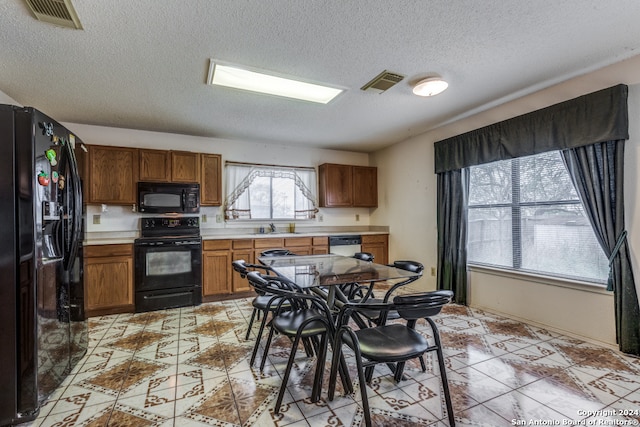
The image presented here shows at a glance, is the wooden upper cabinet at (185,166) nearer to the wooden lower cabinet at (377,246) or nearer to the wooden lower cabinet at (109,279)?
the wooden lower cabinet at (109,279)

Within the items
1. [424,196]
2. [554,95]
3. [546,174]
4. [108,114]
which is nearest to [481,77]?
[554,95]

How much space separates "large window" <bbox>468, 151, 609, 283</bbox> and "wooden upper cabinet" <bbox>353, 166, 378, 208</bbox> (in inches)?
78.6

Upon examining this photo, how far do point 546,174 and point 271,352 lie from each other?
318 centimetres

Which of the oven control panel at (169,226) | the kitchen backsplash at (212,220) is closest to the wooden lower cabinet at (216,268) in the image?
the oven control panel at (169,226)

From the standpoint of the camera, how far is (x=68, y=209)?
2.09m

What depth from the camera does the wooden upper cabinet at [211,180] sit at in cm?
435

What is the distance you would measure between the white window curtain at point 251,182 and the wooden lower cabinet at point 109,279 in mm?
1523

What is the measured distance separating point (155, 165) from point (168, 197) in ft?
1.51

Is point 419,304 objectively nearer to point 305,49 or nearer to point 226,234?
point 305,49

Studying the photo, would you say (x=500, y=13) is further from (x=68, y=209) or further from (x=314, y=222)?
(x=314, y=222)

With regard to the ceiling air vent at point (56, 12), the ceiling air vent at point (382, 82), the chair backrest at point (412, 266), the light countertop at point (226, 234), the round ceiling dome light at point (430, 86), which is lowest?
the chair backrest at point (412, 266)

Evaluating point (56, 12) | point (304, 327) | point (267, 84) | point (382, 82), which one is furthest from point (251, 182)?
point (304, 327)

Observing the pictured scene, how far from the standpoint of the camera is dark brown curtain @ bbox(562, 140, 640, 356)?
2.38 metres

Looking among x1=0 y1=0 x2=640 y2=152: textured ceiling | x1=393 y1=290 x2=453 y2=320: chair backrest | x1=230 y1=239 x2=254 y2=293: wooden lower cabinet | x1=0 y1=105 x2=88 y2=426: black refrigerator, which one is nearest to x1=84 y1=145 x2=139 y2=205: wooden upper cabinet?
x1=0 y1=0 x2=640 y2=152: textured ceiling
